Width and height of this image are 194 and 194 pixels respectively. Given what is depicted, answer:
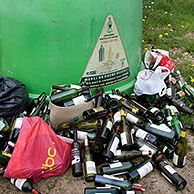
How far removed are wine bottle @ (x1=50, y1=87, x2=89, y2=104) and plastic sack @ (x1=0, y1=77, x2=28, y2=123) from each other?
0.39 m

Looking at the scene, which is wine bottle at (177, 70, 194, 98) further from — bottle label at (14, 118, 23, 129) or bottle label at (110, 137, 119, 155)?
bottle label at (14, 118, 23, 129)

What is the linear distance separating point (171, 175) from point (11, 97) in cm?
189

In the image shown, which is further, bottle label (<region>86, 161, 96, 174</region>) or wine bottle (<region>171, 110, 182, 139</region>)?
wine bottle (<region>171, 110, 182, 139</region>)

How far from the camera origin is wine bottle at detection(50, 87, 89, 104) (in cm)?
278

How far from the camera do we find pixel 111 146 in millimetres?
2504

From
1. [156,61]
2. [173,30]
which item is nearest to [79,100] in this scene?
[156,61]

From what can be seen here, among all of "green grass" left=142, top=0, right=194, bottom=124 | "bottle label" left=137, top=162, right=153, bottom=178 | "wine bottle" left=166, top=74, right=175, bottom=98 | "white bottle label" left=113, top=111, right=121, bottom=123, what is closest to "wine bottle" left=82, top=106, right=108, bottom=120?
"white bottle label" left=113, top=111, right=121, bottom=123

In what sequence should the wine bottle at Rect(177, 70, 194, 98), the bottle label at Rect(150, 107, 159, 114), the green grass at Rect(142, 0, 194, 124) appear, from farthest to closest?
the green grass at Rect(142, 0, 194, 124)
the wine bottle at Rect(177, 70, 194, 98)
the bottle label at Rect(150, 107, 159, 114)

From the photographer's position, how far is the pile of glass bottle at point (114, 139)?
94.7 inches

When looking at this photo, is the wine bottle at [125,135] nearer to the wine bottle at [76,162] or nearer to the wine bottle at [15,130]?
the wine bottle at [76,162]

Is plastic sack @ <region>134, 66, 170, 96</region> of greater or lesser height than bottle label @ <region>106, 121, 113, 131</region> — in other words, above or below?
above

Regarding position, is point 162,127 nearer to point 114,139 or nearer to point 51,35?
point 114,139

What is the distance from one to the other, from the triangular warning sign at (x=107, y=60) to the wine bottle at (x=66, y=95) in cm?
24

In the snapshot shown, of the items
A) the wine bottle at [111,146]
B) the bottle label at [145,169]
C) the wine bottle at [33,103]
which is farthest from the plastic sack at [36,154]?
the bottle label at [145,169]
